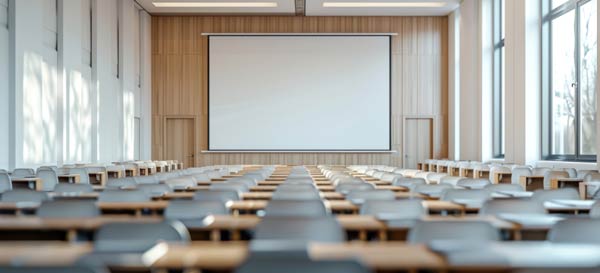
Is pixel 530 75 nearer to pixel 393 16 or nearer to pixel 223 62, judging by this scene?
pixel 393 16

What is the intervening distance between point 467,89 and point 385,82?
2.84 metres

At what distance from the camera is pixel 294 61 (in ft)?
68.0

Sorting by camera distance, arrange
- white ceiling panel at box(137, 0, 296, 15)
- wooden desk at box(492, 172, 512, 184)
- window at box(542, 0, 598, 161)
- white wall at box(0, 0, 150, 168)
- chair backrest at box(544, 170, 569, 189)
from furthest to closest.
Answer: white ceiling panel at box(137, 0, 296, 15) → white wall at box(0, 0, 150, 168) → window at box(542, 0, 598, 161) → wooden desk at box(492, 172, 512, 184) → chair backrest at box(544, 170, 569, 189)

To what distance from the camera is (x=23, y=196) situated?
550 centimetres

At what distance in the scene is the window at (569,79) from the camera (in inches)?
462

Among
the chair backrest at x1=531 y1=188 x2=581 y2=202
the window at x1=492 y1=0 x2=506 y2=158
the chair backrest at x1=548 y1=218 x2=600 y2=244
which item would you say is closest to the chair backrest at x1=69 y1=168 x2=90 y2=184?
the chair backrest at x1=531 y1=188 x2=581 y2=202

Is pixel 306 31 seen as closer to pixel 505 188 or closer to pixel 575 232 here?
pixel 505 188

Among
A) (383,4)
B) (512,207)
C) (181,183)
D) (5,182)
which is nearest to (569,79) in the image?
(383,4)

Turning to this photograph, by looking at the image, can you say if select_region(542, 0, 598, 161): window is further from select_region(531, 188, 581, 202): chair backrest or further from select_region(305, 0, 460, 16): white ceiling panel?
select_region(531, 188, 581, 202): chair backrest

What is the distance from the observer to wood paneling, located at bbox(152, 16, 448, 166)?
20891 mm

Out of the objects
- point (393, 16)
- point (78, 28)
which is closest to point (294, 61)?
point (393, 16)

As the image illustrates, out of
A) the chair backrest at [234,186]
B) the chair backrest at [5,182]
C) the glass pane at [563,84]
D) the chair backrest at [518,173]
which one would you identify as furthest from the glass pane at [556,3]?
the chair backrest at [5,182]

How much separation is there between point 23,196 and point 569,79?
35.2ft

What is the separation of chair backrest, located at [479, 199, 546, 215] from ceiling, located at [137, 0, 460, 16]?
15.2 metres
